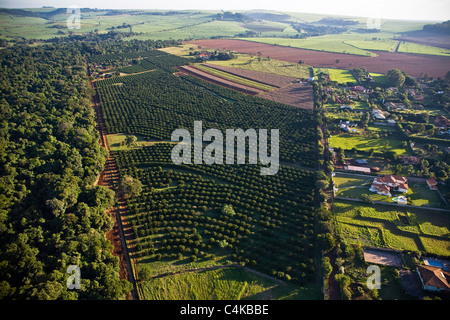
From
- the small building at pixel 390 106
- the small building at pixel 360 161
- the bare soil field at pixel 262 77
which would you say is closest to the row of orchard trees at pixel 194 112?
the small building at pixel 360 161

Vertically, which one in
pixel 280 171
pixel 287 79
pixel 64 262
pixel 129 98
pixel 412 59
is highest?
pixel 412 59

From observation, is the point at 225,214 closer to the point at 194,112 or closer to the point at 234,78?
the point at 194,112

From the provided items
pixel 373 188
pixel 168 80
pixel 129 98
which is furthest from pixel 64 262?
pixel 168 80

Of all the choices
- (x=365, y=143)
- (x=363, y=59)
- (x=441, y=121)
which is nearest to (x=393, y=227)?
(x=365, y=143)

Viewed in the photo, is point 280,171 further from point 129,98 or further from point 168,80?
point 168,80

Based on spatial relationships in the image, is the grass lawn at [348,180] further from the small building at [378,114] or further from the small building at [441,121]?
the small building at [441,121]

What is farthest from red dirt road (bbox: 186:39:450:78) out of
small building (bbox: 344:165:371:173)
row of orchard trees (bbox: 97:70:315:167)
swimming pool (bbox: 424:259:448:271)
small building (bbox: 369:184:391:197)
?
swimming pool (bbox: 424:259:448:271)
